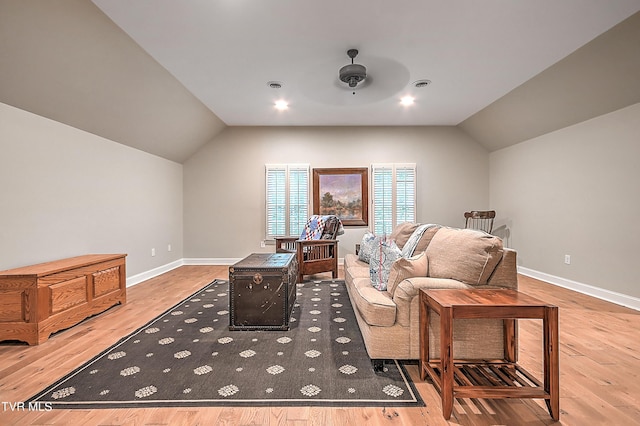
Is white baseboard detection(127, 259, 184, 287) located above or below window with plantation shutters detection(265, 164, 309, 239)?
below

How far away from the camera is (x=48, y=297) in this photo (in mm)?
2572

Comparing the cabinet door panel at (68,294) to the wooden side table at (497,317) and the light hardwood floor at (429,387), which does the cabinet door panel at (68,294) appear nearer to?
the light hardwood floor at (429,387)

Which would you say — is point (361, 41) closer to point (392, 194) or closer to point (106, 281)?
point (392, 194)

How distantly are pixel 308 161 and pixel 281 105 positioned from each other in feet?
4.74

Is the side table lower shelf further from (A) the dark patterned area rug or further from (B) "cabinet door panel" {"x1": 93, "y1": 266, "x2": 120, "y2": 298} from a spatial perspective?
(B) "cabinet door panel" {"x1": 93, "y1": 266, "x2": 120, "y2": 298}

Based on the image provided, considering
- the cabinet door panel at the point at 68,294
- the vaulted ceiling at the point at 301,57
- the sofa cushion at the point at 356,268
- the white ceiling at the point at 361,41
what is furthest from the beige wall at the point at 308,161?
the cabinet door panel at the point at 68,294

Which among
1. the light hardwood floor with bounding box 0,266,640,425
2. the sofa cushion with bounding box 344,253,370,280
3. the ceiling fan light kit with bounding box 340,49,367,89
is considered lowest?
the light hardwood floor with bounding box 0,266,640,425

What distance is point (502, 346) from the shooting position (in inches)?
78.7

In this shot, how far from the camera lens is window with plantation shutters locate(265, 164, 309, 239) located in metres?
5.95

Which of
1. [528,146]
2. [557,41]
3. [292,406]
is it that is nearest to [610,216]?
[528,146]

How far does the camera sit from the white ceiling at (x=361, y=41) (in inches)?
99.2

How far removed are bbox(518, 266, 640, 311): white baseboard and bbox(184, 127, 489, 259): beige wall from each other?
170 centimetres

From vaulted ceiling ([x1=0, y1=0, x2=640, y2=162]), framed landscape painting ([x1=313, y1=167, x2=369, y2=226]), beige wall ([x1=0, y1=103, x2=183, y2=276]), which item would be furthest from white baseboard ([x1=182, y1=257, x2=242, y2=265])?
vaulted ceiling ([x1=0, y1=0, x2=640, y2=162])

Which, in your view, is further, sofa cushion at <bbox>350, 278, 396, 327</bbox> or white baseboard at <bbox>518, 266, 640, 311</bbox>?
white baseboard at <bbox>518, 266, 640, 311</bbox>
